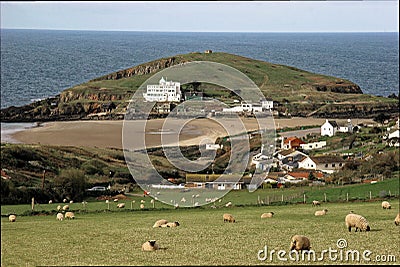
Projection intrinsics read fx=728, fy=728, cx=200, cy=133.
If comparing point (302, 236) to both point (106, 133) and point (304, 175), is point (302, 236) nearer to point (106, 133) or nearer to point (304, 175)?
point (304, 175)

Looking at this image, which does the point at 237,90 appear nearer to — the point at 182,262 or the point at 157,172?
the point at 157,172

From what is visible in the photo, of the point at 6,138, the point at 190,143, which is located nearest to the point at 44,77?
the point at 6,138

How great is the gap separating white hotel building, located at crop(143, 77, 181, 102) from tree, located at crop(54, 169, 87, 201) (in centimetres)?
2657

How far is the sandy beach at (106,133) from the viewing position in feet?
204

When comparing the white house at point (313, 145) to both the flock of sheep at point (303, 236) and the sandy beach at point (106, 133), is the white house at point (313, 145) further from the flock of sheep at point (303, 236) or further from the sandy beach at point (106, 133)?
the flock of sheep at point (303, 236)

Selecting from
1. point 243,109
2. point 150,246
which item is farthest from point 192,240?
point 243,109

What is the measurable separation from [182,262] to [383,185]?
24945 millimetres

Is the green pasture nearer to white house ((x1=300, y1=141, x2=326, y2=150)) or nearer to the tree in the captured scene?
the tree

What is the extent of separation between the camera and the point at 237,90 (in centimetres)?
6862

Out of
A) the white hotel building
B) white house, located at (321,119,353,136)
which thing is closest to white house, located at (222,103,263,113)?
the white hotel building

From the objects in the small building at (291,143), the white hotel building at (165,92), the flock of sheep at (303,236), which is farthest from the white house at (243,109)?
the flock of sheep at (303,236)

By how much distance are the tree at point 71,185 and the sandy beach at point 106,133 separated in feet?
47.5

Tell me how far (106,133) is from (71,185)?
96.7 ft

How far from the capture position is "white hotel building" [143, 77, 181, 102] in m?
68.4
